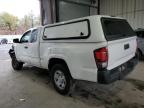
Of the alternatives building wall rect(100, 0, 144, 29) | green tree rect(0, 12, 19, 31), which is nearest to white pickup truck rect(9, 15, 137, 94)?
building wall rect(100, 0, 144, 29)

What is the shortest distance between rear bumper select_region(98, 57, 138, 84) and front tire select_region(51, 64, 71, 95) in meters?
1.01

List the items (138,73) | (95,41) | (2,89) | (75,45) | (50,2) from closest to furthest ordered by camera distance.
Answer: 1. (95,41)
2. (75,45)
3. (2,89)
4. (138,73)
5. (50,2)

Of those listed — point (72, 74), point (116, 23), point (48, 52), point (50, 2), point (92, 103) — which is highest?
point (50, 2)

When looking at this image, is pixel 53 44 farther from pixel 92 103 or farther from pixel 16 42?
pixel 16 42

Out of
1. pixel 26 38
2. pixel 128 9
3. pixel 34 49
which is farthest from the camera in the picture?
pixel 128 9

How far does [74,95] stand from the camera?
405cm

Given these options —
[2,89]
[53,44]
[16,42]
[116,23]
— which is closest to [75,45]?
[53,44]

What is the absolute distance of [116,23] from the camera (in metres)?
3.87

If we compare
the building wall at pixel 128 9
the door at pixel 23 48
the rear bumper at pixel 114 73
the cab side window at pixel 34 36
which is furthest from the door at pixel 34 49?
the building wall at pixel 128 9

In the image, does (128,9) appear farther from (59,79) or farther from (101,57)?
(101,57)

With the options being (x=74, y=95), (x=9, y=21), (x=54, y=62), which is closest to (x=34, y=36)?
(x=54, y=62)

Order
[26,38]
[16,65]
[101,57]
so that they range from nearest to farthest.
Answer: [101,57] → [26,38] → [16,65]

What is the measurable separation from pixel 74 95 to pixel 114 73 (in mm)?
1311

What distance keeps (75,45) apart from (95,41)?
21.2 inches
